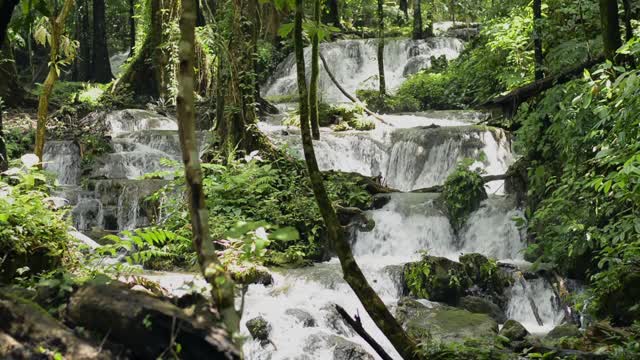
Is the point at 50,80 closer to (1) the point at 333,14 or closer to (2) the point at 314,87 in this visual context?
(2) the point at 314,87

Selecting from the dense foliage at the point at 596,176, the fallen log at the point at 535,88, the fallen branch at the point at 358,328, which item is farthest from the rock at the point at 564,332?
the fallen branch at the point at 358,328

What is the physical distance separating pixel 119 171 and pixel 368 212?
6.39m

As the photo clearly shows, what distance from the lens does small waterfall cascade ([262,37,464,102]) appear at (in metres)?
24.4

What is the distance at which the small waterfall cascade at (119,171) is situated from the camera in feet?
39.4

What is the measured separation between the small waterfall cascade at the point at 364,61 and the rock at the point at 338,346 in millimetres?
17739

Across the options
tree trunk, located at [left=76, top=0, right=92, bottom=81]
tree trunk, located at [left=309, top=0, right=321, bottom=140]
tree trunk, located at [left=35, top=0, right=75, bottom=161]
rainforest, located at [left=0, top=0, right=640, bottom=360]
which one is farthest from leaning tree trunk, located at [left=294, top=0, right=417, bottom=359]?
tree trunk, located at [left=76, top=0, right=92, bottom=81]

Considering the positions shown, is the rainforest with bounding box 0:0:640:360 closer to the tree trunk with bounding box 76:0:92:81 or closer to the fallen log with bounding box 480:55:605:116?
the fallen log with bounding box 480:55:605:116

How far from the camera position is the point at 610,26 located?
691 centimetres

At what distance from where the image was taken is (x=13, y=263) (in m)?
5.64

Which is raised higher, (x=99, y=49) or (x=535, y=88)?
(x=99, y=49)

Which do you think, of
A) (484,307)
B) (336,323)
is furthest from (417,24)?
(336,323)

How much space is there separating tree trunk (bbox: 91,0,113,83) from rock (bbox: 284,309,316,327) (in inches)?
812

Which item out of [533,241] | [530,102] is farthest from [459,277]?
[530,102]

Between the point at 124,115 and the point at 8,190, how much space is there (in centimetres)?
1220
